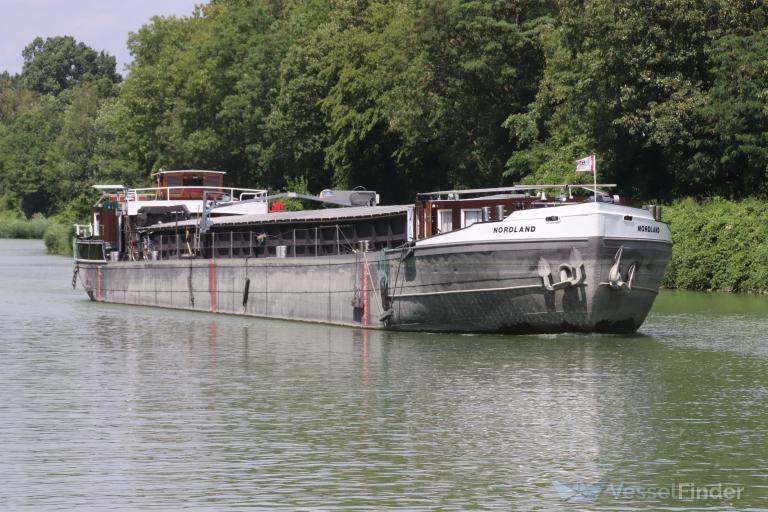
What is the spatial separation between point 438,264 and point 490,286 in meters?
1.87

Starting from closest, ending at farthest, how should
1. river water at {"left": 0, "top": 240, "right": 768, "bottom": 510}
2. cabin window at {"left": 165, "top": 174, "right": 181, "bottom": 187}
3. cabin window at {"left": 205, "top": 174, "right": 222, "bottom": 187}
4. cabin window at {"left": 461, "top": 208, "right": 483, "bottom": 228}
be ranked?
river water at {"left": 0, "top": 240, "right": 768, "bottom": 510} → cabin window at {"left": 461, "top": 208, "right": 483, "bottom": 228} → cabin window at {"left": 205, "top": 174, "right": 222, "bottom": 187} → cabin window at {"left": 165, "top": 174, "right": 181, "bottom": 187}

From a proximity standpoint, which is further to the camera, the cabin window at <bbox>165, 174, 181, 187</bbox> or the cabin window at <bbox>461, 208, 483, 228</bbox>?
the cabin window at <bbox>165, 174, 181, 187</bbox>

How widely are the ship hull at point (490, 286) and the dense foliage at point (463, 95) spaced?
75.6 ft

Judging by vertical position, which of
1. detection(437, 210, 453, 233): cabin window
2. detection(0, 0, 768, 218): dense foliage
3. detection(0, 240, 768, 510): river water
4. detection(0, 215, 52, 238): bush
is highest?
detection(0, 0, 768, 218): dense foliage

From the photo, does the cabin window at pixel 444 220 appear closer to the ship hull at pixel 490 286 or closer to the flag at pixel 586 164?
the ship hull at pixel 490 286

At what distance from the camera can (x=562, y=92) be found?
223ft

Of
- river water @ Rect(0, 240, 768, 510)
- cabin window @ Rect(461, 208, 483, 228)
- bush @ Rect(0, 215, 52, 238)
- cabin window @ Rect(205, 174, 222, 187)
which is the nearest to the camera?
river water @ Rect(0, 240, 768, 510)

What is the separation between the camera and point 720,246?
5872cm

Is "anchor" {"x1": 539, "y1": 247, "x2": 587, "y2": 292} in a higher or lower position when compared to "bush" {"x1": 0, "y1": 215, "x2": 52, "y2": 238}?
lower

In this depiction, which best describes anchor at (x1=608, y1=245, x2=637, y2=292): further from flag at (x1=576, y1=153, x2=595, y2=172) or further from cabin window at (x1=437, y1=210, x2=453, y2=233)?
cabin window at (x1=437, y1=210, x2=453, y2=233)

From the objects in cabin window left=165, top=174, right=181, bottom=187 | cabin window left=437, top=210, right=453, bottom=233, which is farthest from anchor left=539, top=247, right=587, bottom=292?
cabin window left=165, top=174, right=181, bottom=187

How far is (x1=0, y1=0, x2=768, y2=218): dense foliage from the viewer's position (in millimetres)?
62219

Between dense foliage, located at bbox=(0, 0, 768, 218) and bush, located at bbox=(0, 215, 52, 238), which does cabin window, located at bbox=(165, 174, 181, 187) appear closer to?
dense foliage, located at bbox=(0, 0, 768, 218)

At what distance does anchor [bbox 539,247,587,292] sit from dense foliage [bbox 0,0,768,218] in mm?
24528
